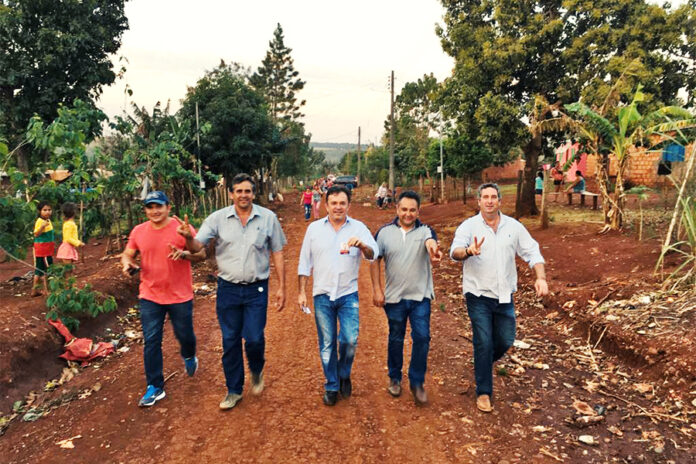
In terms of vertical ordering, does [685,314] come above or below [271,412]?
above

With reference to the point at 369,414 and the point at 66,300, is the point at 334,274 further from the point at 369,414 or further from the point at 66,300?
the point at 66,300

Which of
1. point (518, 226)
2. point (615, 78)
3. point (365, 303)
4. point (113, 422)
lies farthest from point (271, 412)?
point (615, 78)

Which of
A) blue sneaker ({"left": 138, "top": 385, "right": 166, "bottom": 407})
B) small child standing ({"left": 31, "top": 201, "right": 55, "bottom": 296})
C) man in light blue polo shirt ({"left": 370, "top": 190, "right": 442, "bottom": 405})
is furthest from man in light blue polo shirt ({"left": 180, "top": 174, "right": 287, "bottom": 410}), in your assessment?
small child standing ({"left": 31, "top": 201, "right": 55, "bottom": 296})

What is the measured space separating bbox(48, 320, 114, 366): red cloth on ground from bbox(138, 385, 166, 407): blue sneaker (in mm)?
1765

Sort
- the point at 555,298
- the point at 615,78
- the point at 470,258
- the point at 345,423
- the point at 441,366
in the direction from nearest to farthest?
1. the point at 345,423
2. the point at 470,258
3. the point at 441,366
4. the point at 555,298
5. the point at 615,78

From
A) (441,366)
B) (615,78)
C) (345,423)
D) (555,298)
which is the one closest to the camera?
(345,423)

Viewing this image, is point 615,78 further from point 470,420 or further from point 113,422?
point 113,422

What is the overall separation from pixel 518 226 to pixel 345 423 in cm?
227

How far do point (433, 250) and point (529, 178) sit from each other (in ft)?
42.1

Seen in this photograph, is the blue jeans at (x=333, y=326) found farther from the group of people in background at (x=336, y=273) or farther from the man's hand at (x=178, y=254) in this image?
the man's hand at (x=178, y=254)

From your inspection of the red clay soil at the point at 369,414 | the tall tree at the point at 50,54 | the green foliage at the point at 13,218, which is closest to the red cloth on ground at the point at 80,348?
the red clay soil at the point at 369,414

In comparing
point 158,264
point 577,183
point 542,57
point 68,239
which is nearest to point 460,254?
point 158,264

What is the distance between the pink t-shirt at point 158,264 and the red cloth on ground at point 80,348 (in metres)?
2.15

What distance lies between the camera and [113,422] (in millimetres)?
4090
